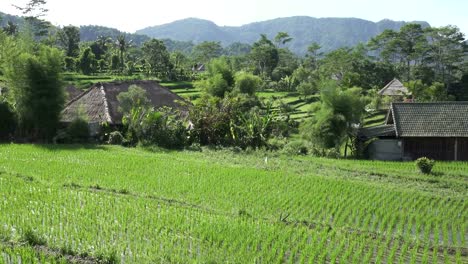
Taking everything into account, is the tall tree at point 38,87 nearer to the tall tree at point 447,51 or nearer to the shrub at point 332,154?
the shrub at point 332,154

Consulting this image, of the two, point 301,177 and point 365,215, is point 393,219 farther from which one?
point 301,177

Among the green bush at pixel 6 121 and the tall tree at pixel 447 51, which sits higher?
the tall tree at pixel 447 51

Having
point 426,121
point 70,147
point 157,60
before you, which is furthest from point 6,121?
point 157,60

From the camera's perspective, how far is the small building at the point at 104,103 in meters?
19.1

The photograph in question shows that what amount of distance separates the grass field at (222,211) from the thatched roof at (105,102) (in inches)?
178

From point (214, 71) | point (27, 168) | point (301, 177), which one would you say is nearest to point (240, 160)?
point (301, 177)

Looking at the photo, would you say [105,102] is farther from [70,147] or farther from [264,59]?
[264,59]

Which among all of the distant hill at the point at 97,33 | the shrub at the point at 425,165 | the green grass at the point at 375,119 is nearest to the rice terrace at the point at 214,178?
the shrub at the point at 425,165

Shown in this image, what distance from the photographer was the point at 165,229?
7918 millimetres

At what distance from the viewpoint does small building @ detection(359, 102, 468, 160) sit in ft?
56.0

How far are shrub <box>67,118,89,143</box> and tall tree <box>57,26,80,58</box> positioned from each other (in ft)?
109

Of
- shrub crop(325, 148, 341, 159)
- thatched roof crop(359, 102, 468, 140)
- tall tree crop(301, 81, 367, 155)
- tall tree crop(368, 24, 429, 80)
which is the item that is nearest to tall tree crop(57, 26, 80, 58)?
tall tree crop(368, 24, 429, 80)

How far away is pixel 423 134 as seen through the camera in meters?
17.0

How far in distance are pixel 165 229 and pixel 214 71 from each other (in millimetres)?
19458
